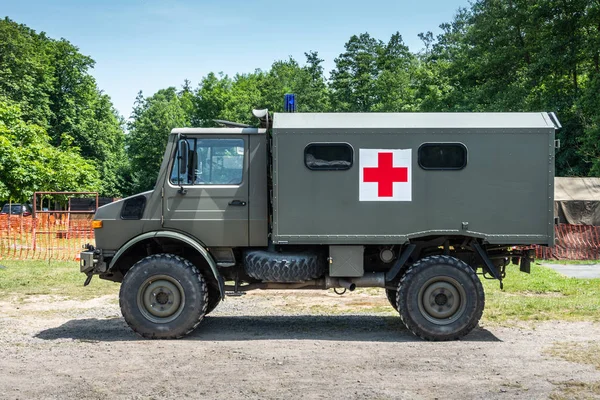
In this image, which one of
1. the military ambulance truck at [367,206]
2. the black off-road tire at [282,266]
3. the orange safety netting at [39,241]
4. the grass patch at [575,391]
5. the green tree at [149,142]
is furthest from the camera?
the green tree at [149,142]

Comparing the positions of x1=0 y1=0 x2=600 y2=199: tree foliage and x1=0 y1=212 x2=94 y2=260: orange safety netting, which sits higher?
x1=0 y1=0 x2=600 y2=199: tree foliage

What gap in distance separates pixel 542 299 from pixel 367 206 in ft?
18.3

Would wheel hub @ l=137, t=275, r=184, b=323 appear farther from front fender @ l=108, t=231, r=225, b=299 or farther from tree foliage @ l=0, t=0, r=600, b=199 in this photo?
tree foliage @ l=0, t=0, r=600, b=199

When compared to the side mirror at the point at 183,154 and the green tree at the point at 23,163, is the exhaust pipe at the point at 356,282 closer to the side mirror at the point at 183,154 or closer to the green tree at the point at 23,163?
the side mirror at the point at 183,154

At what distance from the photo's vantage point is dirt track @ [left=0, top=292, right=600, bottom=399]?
707 cm

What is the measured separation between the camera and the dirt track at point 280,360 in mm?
7070

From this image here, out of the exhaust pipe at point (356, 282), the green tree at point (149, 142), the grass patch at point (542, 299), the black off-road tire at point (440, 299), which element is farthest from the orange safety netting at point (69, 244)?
the green tree at point (149, 142)

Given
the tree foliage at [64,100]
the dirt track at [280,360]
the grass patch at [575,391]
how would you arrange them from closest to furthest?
the grass patch at [575,391]
the dirt track at [280,360]
the tree foliage at [64,100]

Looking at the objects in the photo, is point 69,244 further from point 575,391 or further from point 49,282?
point 575,391

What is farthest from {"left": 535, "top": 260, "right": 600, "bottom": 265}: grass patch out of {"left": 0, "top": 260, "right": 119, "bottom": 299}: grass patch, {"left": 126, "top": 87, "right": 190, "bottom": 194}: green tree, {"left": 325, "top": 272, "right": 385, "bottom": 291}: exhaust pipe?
{"left": 126, "top": 87, "right": 190, "bottom": 194}: green tree

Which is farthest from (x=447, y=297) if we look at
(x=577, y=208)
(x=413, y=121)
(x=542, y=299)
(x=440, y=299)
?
(x=577, y=208)

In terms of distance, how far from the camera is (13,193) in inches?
1148

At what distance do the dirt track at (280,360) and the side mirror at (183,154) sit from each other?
239 centimetres

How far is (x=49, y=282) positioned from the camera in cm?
1662
